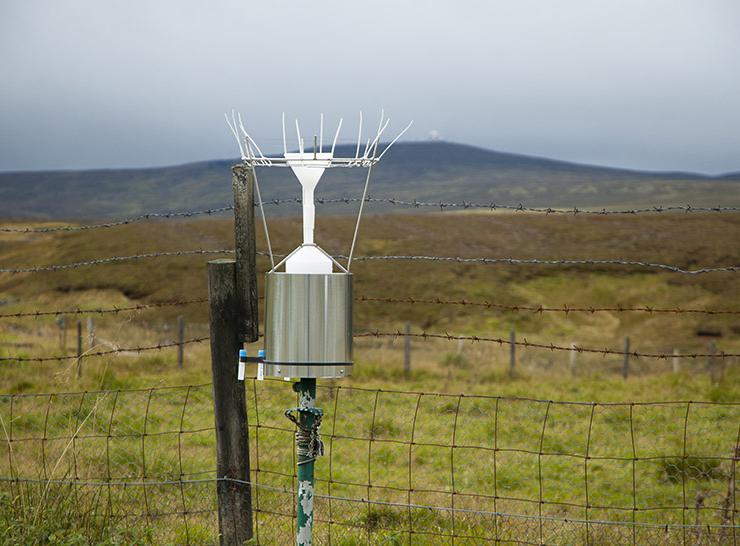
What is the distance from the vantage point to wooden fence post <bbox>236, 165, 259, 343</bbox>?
4816 mm

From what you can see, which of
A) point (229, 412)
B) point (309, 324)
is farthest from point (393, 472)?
point (309, 324)

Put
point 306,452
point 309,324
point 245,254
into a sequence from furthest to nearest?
point 245,254, point 306,452, point 309,324

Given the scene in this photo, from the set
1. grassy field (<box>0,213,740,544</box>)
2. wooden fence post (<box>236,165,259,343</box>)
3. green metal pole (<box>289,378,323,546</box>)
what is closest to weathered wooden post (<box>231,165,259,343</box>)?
wooden fence post (<box>236,165,259,343</box>)

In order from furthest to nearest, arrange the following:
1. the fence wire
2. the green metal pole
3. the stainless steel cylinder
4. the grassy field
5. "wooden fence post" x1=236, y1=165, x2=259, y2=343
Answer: the grassy field
the fence wire
"wooden fence post" x1=236, y1=165, x2=259, y2=343
the green metal pole
the stainless steel cylinder

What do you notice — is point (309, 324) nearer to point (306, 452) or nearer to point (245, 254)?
point (306, 452)

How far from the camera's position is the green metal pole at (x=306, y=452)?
429 cm

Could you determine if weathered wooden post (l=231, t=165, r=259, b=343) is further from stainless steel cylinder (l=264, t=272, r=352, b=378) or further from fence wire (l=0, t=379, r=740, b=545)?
stainless steel cylinder (l=264, t=272, r=352, b=378)

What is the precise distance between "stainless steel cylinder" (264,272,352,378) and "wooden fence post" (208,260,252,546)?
864 millimetres

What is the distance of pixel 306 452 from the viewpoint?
4.33 m

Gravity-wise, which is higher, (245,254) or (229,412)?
(245,254)

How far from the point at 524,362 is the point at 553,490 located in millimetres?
14403

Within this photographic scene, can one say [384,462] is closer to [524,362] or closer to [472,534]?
[472,534]

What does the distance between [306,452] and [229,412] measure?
74 cm

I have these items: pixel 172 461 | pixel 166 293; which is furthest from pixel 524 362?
pixel 166 293
